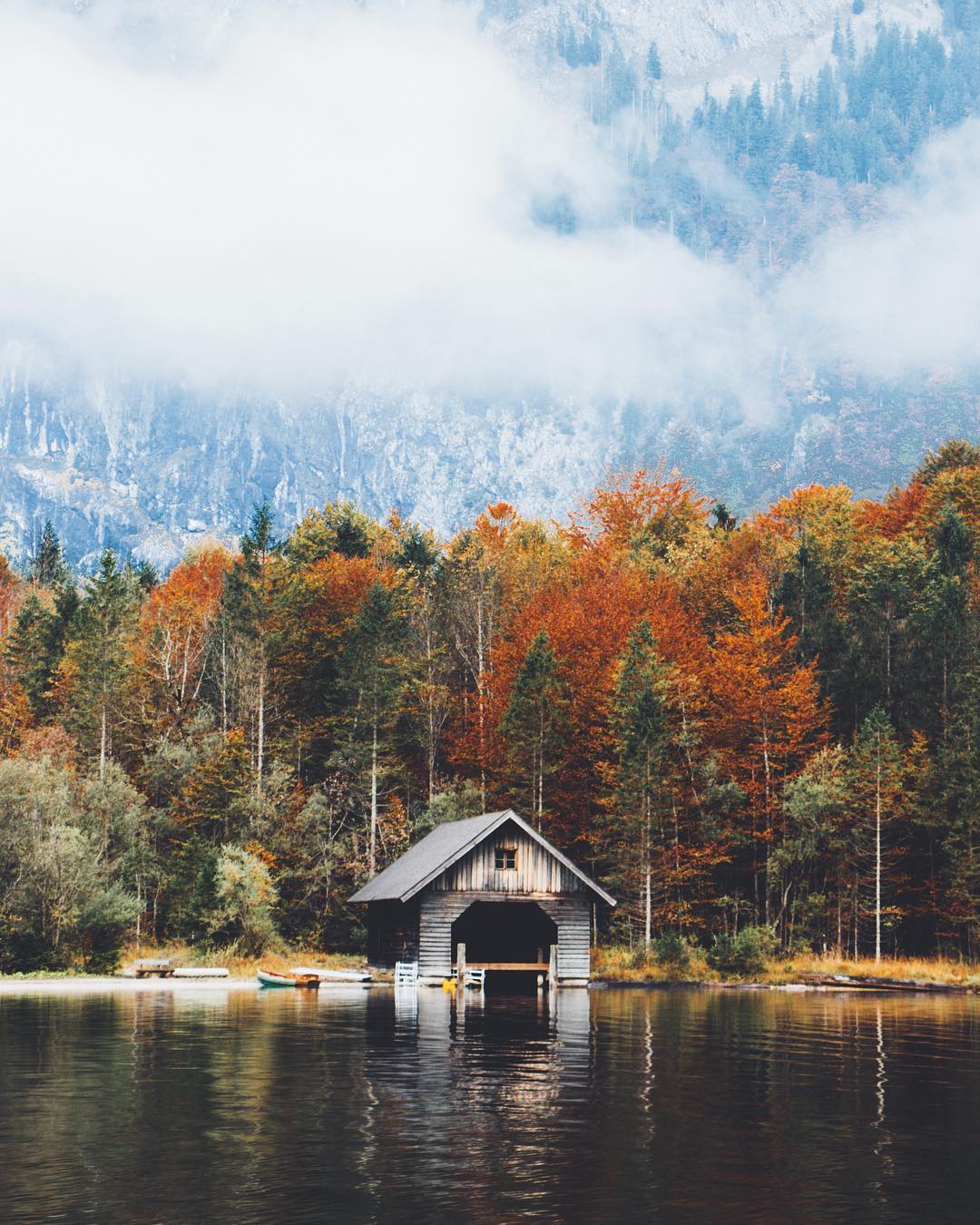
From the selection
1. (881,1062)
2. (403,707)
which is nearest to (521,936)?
(403,707)

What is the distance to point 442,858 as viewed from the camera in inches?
2547

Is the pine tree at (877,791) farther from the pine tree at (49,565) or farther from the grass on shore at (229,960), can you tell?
the pine tree at (49,565)

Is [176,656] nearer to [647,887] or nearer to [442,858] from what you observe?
[442,858]

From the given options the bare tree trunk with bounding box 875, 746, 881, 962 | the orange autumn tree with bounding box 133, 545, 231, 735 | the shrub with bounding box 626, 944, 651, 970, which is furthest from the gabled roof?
the orange autumn tree with bounding box 133, 545, 231, 735

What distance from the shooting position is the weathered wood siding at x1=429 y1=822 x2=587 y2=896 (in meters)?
64.6

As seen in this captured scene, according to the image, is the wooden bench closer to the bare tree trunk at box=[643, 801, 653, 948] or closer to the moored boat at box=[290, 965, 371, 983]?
the moored boat at box=[290, 965, 371, 983]

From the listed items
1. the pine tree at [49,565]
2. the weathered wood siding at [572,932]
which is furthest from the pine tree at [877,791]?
the pine tree at [49,565]

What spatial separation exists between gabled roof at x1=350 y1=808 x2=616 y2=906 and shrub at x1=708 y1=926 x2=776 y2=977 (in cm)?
734

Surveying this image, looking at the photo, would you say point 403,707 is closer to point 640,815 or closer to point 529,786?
point 529,786

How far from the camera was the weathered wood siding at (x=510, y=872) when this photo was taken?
64.6 metres

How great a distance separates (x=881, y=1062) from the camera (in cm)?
3447

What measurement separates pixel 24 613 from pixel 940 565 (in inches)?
2646

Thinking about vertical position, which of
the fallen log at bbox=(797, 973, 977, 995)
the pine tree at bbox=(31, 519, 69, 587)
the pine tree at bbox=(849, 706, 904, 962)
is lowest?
the fallen log at bbox=(797, 973, 977, 995)

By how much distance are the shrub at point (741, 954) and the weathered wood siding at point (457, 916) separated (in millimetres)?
7720
